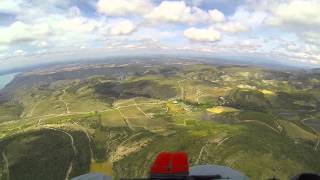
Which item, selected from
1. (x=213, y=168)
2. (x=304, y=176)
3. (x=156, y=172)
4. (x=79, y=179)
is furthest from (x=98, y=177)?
(x=304, y=176)

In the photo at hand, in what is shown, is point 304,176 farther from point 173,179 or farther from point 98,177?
point 98,177

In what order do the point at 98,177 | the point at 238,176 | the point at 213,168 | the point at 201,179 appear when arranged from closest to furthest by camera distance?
the point at 201,179, the point at 98,177, the point at 238,176, the point at 213,168

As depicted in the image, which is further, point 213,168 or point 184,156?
point 213,168

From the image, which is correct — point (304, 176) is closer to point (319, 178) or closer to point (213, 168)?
point (319, 178)

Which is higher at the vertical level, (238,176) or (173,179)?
(173,179)

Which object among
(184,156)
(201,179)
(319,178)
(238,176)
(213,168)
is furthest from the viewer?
(213,168)

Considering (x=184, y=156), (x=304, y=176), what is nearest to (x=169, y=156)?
(x=184, y=156)
